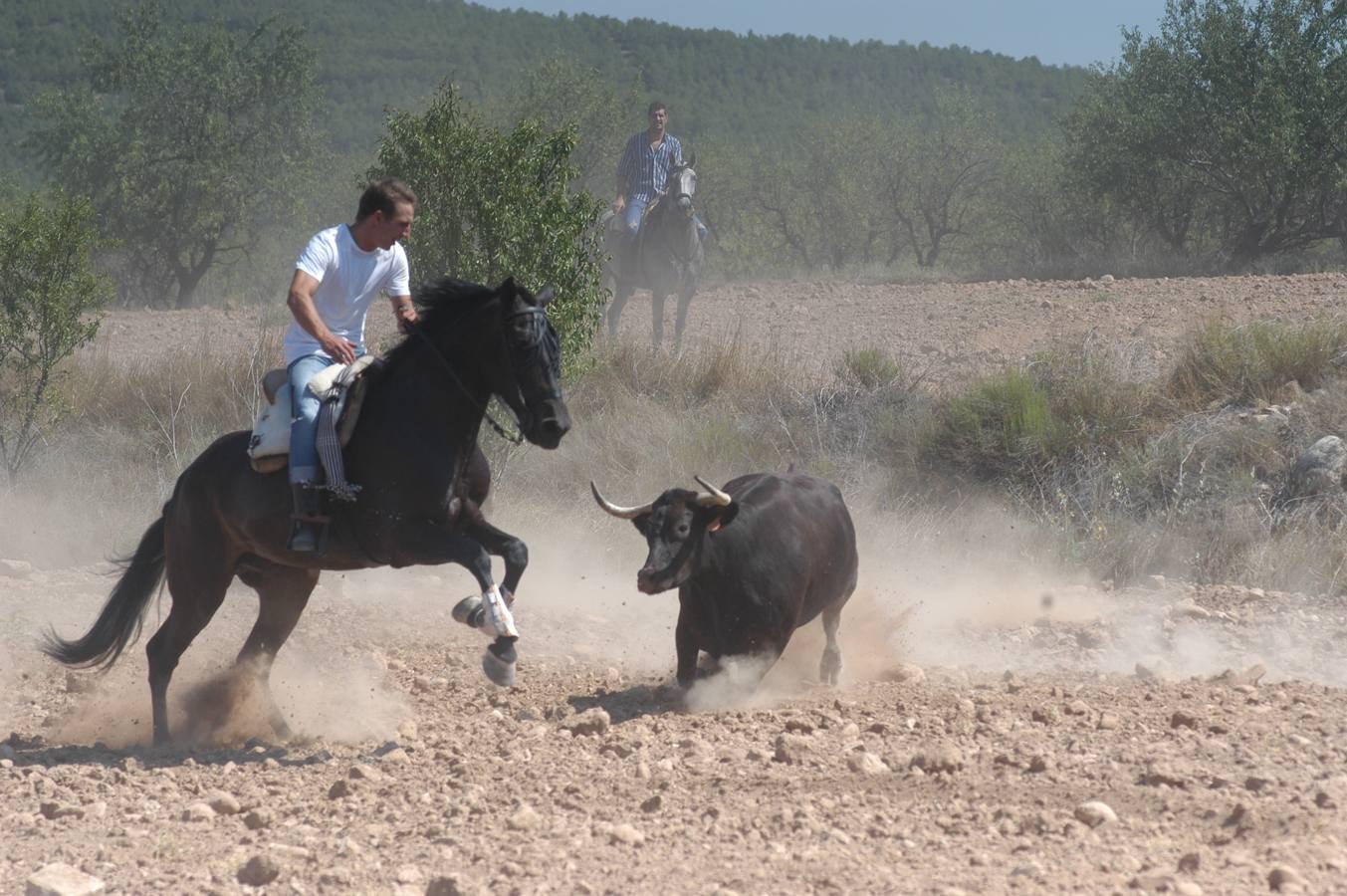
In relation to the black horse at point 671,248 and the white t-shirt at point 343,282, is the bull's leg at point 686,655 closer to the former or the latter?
the white t-shirt at point 343,282

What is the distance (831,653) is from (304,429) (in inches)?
135

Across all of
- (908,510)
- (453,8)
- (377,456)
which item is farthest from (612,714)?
(453,8)

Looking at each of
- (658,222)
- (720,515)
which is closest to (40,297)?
(658,222)

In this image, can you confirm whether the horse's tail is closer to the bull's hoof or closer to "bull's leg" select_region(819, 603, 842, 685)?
the bull's hoof

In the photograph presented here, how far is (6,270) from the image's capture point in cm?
1456

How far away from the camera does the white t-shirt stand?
7102 millimetres

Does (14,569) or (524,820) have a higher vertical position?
(524,820)

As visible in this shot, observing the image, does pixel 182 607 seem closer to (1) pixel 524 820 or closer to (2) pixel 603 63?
(1) pixel 524 820

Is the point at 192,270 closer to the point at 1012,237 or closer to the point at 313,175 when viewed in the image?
the point at 313,175

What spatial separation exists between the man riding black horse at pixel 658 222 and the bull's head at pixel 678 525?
12246mm

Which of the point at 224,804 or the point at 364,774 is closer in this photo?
the point at 224,804

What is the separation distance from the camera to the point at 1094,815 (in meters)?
5.46

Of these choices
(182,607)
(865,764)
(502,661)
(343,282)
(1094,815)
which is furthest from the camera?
(182,607)

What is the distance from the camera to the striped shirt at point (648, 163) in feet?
67.5
